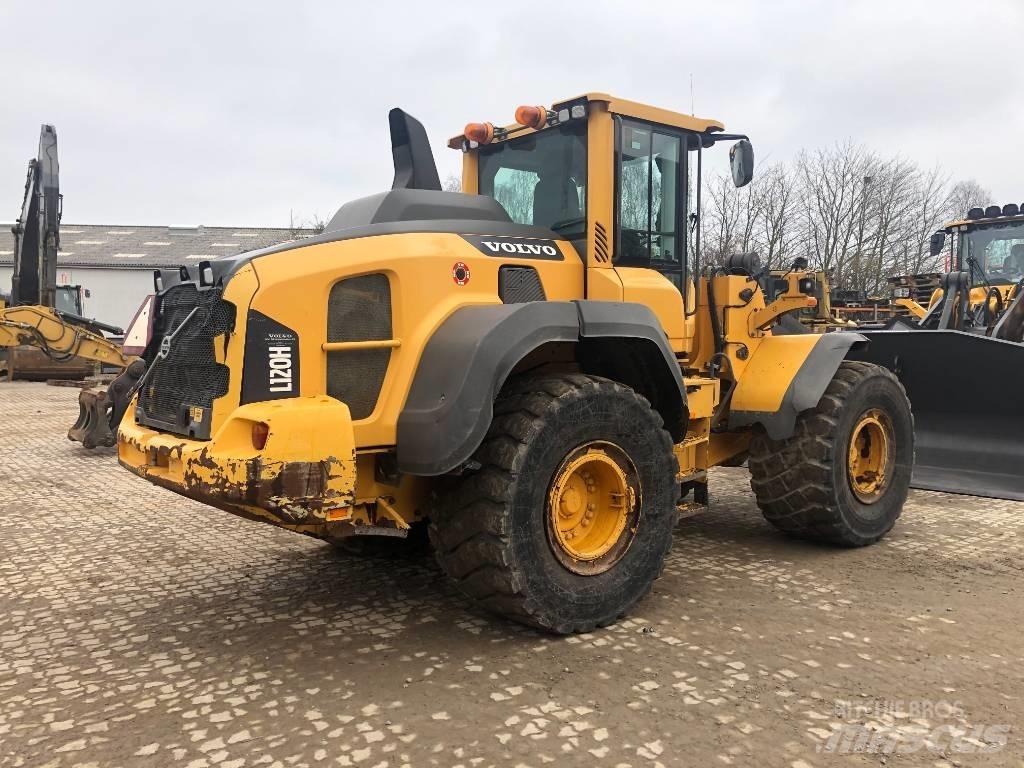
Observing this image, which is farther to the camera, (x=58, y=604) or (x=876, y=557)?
(x=876, y=557)

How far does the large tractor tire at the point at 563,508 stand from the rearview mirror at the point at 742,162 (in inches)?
65.1

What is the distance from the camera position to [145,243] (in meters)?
43.7

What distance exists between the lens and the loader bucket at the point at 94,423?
959cm

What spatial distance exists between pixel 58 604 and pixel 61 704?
4.31ft

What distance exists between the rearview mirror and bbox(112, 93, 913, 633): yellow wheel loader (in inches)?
0.5

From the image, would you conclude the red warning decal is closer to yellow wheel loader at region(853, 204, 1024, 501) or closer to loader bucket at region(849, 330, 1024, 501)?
yellow wheel loader at region(853, 204, 1024, 501)

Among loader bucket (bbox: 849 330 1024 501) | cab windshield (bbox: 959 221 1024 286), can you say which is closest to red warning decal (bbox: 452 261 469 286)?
loader bucket (bbox: 849 330 1024 501)

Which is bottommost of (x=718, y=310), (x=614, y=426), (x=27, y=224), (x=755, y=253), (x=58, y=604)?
(x=58, y=604)

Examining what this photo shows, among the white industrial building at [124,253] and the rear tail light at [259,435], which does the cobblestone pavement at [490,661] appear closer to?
the rear tail light at [259,435]

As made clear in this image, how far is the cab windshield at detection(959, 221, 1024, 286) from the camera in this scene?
36.4ft

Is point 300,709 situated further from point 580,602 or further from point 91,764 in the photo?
point 580,602

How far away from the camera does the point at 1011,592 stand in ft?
14.0

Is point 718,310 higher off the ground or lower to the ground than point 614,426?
higher

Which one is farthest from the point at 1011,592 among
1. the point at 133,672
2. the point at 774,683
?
the point at 133,672
